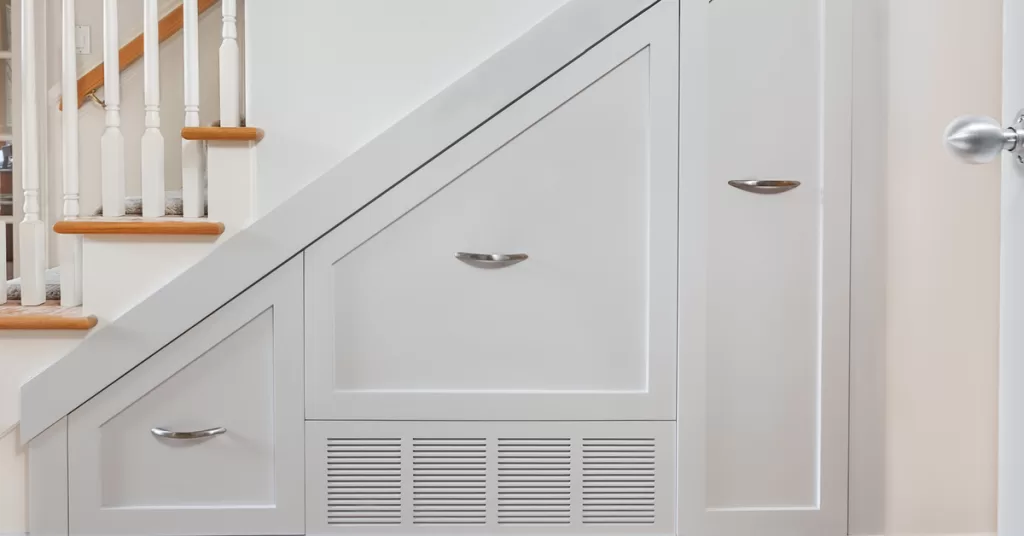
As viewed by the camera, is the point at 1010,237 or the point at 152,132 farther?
the point at 152,132

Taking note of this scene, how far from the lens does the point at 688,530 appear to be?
1.64 metres

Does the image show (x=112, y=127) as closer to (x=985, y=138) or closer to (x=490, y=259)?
(x=490, y=259)

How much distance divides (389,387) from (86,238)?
705 mm

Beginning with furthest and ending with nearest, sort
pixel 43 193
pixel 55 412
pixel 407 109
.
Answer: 1. pixel 43 193
2. pixel 407 109
3. pixel 55 412

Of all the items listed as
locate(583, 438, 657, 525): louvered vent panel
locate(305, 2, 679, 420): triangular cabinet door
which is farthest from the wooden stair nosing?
locate(583, 438, 657, 525): louvered vent panel

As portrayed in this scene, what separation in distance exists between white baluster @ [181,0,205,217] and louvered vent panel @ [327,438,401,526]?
1.99 feet

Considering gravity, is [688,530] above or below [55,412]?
below

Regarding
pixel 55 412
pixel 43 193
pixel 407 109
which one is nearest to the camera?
pixel 55 412

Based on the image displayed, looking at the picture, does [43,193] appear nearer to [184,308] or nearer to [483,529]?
[184,308]

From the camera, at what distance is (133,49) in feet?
7.02

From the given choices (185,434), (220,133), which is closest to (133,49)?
(220,133)

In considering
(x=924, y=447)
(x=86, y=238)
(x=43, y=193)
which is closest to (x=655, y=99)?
(x=924, y=447)

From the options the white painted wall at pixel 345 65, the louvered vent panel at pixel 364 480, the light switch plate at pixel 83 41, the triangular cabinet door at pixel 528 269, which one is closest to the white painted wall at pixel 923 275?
the triangular cabinet door at pixel 528 269

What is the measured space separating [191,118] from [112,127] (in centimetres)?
17
